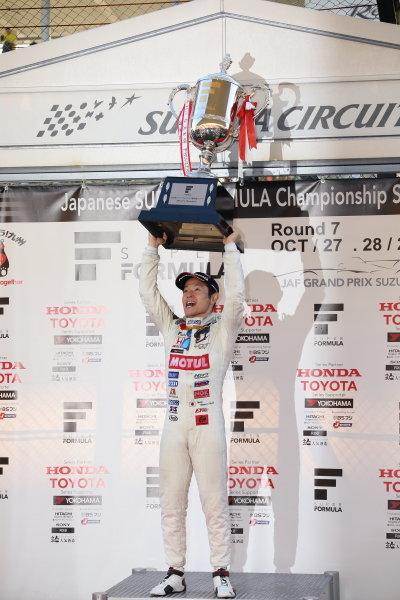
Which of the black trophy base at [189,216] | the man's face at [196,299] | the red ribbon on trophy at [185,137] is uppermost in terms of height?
the red ribbon on trophy at [185,137]

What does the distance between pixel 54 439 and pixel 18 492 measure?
0.37m

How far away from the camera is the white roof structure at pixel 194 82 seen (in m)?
5.27

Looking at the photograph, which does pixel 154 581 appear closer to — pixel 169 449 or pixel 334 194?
pixel 169 449

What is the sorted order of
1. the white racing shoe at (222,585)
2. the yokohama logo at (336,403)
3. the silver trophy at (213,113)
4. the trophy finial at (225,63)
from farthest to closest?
the yokohama logo at (336,403), the trophy finial at (225,63), the silver trophy at (213,113), the white racing shoe at (222,585)

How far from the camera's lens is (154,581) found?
457 cm

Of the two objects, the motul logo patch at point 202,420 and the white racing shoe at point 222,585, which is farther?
the motul logo patch at point 202,420

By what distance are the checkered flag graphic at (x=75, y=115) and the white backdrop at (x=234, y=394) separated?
36 cm

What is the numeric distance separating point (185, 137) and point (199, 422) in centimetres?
162

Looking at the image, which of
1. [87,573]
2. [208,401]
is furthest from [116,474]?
[208,401]

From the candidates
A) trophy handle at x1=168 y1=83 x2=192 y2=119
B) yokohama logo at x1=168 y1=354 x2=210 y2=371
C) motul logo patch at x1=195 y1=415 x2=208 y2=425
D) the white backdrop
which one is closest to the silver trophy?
trophy handle at x1=168 y1=83 x2=192 y2=119

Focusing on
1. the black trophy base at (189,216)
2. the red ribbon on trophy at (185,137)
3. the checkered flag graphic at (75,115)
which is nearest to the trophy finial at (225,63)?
the red ribbon on trophy at (185,137)

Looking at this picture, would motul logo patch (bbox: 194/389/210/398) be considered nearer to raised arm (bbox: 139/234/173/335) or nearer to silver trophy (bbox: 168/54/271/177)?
raised arm (bbox: 139/234/173/335)

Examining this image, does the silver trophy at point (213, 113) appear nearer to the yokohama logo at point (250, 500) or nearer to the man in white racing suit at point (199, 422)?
the man in white racing suit at point (199, 422)

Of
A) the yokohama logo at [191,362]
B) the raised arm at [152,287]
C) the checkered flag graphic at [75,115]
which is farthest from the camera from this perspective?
the checkered flag graphic at [75,115]
